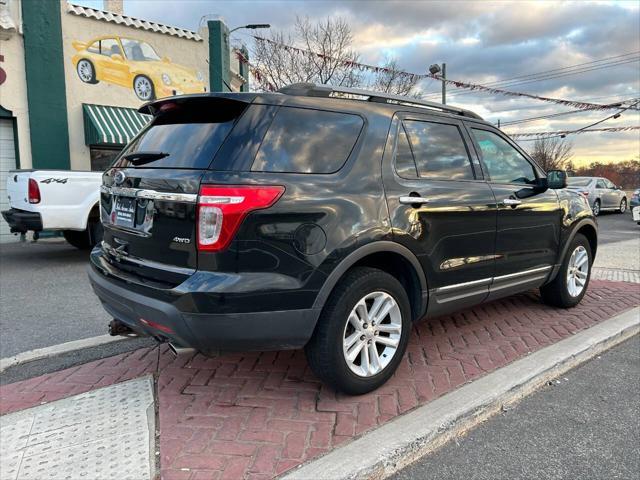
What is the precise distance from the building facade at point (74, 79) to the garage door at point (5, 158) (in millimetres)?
20

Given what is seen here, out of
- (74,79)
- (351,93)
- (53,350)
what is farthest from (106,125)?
(351,93)

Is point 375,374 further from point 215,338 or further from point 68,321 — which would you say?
point 68,321

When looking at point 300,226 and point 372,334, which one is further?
point 372,334

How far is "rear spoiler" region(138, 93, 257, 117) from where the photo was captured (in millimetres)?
2896

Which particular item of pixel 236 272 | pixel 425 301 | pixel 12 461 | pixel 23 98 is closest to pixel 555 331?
pixel 425 301

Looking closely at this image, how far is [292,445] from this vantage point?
268 cm

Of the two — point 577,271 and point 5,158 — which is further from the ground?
point 5,158

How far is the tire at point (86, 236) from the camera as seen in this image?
27.9 feet

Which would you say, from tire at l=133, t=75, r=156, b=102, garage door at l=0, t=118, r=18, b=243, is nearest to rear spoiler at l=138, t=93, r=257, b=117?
garage door at l=0, t=118, r=18, b=243

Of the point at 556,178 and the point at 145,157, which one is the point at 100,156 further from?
the point at 556,178

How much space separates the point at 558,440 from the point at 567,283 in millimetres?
2565

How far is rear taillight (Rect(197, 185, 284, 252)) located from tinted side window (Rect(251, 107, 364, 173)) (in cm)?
21

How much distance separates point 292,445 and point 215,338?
0.70 metres

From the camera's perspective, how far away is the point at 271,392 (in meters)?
3.31
